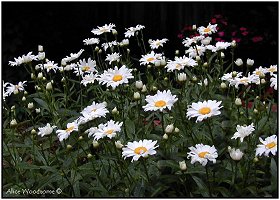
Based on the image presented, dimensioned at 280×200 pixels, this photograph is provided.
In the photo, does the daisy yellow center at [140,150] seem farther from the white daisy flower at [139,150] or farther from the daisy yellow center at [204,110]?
the daisy yellow center at [204,110]

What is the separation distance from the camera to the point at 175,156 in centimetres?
242

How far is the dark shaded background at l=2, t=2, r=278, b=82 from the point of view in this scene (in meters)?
5.56

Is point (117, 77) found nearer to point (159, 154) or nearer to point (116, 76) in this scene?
point (116, 76)

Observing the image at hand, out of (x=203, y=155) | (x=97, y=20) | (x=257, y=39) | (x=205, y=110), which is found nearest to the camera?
(x=203, y=155)

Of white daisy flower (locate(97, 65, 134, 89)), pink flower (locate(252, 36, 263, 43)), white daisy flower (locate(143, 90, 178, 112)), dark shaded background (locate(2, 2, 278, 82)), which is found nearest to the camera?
white daisy flower (locate(143, 90, 178, 112))

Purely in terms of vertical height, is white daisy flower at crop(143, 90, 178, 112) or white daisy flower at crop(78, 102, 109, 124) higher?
white daisy flower at crop(143, 90, 178, 112)

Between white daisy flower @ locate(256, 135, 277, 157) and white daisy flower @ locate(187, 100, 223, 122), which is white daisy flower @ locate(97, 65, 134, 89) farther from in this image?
white daisy flower @ locate(256, 135, 277, 157)

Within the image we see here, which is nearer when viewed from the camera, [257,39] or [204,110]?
[204,110]

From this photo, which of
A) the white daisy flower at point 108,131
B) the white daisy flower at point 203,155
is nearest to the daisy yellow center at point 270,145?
the white daisy flower at point 203,155

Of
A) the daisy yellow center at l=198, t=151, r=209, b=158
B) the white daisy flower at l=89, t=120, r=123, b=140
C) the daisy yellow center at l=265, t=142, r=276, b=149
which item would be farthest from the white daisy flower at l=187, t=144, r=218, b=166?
the white daisy flower at l=89, t=120, r=123, b=140

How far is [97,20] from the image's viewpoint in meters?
6.39

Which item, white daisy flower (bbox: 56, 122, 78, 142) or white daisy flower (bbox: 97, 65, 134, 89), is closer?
white daisy flower (bbox: 56, 122, 78, 142)

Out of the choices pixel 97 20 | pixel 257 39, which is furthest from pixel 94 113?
pixel 97 20

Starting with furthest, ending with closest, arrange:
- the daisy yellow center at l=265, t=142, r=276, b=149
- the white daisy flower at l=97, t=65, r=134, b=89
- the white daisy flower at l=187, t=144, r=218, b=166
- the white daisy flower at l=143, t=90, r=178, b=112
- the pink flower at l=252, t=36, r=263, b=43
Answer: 1. the pink flower at l=252, t=36, r=263, b=43
2. the white daisy flower at l=97, t=65, r=134, b=89
3. the white daisy flower at l=143, t=90, r=178, b=112
4. the daisy yellow center at l=265, t=142, r=276, b=149
5. the white daisy flower at l=187, t=144, r=218, b=166
